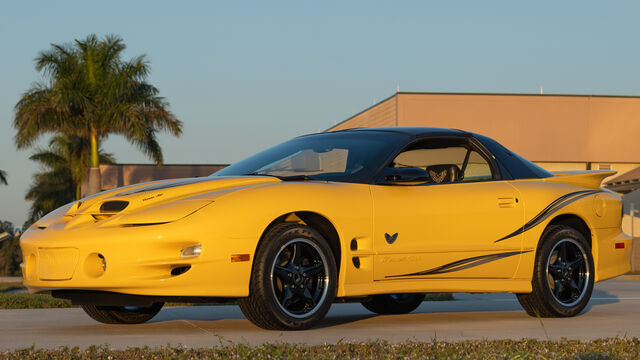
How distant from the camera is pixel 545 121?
44.4 meters

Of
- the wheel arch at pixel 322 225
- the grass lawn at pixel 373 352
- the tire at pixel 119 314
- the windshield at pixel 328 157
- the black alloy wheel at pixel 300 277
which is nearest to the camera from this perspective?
the grass lawn at pixel 373 352

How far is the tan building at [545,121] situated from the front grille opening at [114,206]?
119ft

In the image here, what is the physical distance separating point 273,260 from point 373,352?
4.39 feet

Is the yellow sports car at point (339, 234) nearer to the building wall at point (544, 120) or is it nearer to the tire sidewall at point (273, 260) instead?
the tire sidewall at point (273, 260)

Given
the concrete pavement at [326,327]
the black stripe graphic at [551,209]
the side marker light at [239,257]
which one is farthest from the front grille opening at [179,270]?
the black stripe graphic at [551,209]

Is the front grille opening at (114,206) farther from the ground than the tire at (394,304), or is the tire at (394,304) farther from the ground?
the front grille opening at (114,206)

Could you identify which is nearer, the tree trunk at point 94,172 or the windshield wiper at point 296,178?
the windshield wiper at point 296,178

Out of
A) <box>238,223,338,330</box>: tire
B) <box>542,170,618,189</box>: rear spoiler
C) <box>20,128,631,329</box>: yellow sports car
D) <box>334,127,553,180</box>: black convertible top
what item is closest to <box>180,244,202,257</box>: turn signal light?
<box>20,128,631,329</box>: yellow sports car

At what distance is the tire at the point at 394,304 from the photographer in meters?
8.62

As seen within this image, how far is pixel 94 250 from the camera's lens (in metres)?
6.05

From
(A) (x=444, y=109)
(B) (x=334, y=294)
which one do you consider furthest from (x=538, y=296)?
(A) (x=444, y=109)

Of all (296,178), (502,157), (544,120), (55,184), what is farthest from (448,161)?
(55,184)

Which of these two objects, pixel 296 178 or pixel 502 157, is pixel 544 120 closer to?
pixel 502 157

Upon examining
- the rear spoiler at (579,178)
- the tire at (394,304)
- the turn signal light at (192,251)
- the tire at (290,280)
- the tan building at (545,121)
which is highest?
the tan building at (545,121)
